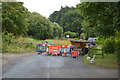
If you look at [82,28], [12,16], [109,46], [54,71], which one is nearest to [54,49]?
[109,46]

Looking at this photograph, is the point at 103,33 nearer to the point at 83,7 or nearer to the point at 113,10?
the point at 83,7

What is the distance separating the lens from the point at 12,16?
29.9 meters

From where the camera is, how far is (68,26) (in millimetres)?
81375

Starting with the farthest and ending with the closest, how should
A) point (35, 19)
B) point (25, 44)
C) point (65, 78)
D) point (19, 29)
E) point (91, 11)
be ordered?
point (35, 19), point (19, 29), point (25, 44), point (91, 11), point (65, 78)

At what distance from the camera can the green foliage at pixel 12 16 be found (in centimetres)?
2862

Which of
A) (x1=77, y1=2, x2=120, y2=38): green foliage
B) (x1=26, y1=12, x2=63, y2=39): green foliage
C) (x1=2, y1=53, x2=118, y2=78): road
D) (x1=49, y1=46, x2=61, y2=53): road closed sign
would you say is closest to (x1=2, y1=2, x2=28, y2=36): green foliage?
(x1=49, y1=46, x2=61, y2=53): road closed sign

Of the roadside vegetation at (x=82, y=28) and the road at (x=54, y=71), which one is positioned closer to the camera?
the road at (x=54, y=71)

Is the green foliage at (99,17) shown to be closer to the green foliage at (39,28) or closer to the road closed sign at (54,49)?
the road closed sign at (54,49)

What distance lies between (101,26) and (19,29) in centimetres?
1866

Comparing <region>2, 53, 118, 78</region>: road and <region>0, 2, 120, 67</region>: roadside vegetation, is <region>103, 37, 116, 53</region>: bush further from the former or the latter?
<region>2, 53, 118, 78</region>: road

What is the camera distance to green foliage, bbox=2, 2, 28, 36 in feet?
93.9

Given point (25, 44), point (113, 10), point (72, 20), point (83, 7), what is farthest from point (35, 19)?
point (113, 10)

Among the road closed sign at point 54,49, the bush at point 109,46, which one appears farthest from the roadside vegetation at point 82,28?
the road closed sign at point 54,49

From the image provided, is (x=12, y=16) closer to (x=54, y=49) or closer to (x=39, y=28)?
(x=54, y=49)
